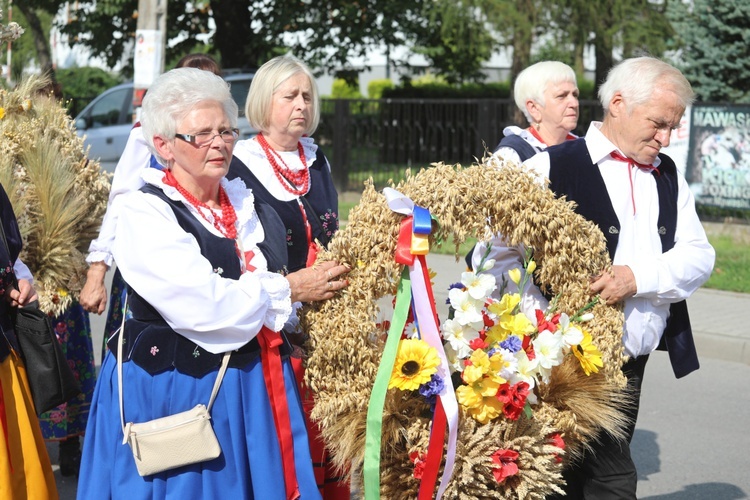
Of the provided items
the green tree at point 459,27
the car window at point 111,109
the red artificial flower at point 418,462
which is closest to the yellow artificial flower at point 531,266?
the red artificial flower at point 418,462

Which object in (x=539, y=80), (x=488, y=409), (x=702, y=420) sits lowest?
(x=702, y=420)

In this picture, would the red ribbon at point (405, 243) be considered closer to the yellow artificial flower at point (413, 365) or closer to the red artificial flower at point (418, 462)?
the yellow artificial flower at point (413, 365)

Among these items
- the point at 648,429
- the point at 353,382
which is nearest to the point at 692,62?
the point at 648,429

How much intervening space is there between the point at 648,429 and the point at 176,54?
1609 centimetres

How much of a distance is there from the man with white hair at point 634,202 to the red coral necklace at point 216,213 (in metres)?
1.05

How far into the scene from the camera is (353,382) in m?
2.97

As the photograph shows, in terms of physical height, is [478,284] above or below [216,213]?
below

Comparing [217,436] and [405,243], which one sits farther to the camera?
A: [405,243]

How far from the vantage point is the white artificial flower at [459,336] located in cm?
307

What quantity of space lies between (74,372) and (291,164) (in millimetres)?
1876

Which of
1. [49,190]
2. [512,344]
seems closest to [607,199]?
[512,344]

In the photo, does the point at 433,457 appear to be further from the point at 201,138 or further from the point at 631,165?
the point at 631,165

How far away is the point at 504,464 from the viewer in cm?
290

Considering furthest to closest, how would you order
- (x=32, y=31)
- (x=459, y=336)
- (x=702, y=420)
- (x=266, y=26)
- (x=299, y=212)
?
(x=32, y=31)
(x=266, y=26)
(x=702, y=420)
(x=299, y=212)
(x=459, y=336)
